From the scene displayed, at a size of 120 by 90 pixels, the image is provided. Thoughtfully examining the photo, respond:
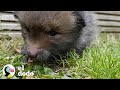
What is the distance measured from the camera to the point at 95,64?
2797mm

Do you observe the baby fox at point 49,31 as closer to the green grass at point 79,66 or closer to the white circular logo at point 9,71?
the green grass at point 79,66

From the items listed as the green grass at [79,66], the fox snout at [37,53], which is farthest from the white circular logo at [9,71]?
the fox snout at [37,53]

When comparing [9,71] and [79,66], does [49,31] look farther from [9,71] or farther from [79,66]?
[9,71]

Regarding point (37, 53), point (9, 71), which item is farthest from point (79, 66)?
point (9, 71)

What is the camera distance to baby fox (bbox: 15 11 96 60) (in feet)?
9.37

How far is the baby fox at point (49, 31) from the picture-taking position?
9.37 ft

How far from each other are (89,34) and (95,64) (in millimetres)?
947

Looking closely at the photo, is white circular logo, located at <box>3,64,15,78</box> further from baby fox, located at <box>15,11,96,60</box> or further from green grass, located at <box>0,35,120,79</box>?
baby fox, located at <box>15,11,96,60</box>

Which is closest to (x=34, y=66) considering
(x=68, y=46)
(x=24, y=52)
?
(x=24, y=52)
